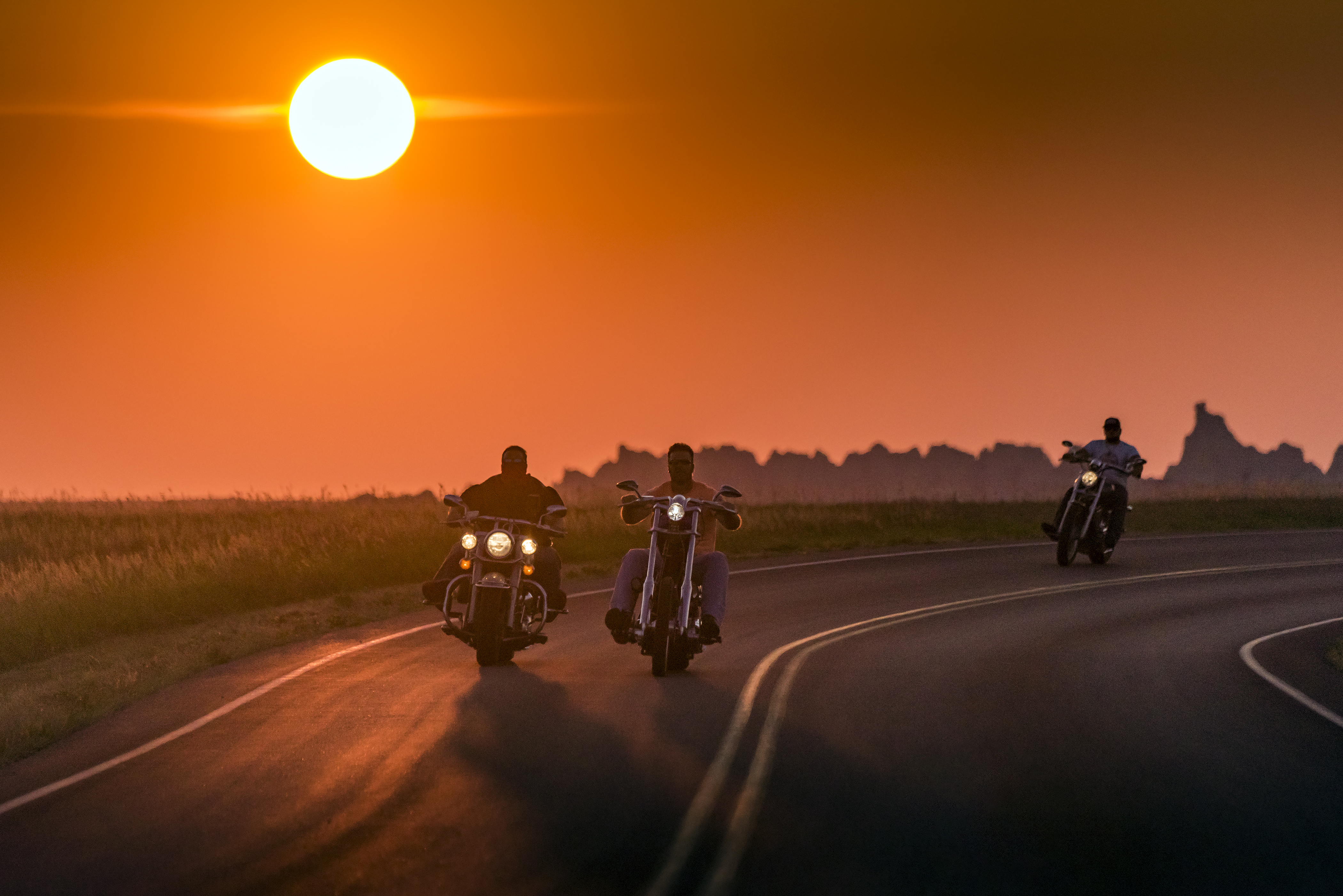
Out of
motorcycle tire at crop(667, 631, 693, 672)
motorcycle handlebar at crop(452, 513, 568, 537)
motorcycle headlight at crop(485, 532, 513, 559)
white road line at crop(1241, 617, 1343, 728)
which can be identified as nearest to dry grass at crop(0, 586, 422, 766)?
motorcycle handlebar at crop(452, 513, 568, 537)

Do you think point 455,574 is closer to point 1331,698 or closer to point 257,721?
point 257,721

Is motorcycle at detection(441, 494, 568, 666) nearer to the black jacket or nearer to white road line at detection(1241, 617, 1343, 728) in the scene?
the black jacket

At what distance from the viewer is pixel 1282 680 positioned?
12.9m

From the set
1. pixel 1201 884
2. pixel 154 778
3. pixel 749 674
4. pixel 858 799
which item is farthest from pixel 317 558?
pixel 1201 884

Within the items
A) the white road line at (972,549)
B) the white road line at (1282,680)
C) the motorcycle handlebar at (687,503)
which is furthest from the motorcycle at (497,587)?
the white road line at (972,549)

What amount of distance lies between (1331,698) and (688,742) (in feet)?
21.0

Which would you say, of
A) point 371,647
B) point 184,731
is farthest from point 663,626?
point 371,647

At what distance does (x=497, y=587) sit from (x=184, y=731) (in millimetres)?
3116

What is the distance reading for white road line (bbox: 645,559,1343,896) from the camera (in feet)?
A: 20.0

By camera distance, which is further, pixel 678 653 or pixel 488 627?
pixel 488 627

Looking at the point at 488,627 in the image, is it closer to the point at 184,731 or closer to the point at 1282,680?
the point at 184,731

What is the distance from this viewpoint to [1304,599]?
20.5 meters

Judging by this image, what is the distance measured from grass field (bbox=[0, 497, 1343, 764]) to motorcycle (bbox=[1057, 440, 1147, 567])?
247 inches

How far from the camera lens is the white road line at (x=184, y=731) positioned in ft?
27.8
